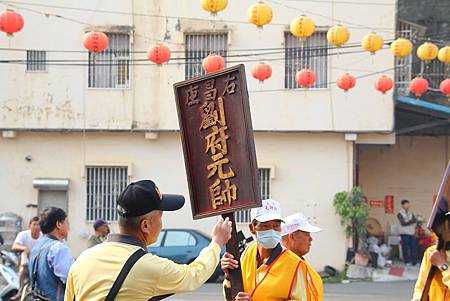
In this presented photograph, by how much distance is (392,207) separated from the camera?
25.1 metres

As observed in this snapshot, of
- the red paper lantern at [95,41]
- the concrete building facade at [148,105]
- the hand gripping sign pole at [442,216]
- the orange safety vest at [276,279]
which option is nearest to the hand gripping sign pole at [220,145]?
the orange safety vest at [276,279]

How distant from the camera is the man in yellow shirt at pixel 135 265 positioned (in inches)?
172

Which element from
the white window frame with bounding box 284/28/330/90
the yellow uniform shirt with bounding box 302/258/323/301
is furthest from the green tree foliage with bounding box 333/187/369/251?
the yellow uniform shirt with bounding box 302/258/323/301

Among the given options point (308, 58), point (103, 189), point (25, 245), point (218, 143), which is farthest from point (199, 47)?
point (218, 143)

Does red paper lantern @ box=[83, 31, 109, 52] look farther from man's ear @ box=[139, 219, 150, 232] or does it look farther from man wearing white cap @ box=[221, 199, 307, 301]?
man's ear @ box=[139, 219, 150, 232]

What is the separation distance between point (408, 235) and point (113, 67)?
9147 millimetres

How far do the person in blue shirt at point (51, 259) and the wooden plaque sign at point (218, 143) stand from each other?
225 centimetres

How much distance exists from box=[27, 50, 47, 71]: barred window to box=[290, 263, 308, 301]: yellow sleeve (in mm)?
17412

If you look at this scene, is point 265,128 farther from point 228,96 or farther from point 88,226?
point 228,96

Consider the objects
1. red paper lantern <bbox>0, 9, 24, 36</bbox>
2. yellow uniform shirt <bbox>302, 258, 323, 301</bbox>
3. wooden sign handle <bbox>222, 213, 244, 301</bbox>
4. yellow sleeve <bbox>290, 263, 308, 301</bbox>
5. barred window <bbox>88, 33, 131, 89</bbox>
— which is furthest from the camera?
barred window <bbox>88, 33, 131, 89</bbox>

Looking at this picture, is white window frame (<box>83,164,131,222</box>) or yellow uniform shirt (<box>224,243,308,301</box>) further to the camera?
white window frame (<box>83,164,131,222</box>)

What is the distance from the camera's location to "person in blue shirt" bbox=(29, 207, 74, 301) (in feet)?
24.3

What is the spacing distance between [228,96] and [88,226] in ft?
57.9

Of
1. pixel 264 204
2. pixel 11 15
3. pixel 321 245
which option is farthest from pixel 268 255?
pixel 321 245
